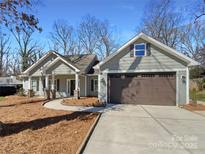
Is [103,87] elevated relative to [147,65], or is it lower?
lower

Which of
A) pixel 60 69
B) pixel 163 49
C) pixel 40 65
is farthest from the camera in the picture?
pixel 40 65

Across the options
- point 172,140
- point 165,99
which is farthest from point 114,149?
point 165,99

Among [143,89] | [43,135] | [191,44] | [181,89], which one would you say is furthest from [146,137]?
[191,44]

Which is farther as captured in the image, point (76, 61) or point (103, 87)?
point (76, 61)

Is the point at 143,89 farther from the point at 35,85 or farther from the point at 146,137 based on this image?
the point at 35,85

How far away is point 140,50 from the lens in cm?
1546

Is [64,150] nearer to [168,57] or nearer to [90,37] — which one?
[168,57]

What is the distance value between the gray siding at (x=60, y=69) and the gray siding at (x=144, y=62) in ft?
17.9

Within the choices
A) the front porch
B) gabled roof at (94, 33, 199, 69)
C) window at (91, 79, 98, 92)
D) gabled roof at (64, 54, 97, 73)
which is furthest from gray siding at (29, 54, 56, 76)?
gabled roof at (94, 33, 199, 69)

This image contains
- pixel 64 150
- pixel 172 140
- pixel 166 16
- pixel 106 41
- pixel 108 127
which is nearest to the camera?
pixel 64 150

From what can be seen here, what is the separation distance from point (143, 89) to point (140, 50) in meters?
3.12

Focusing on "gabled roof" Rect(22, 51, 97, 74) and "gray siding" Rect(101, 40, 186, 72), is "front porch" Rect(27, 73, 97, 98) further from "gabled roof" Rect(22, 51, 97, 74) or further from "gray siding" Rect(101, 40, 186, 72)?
"gray siding" Rect(101, 40, 186, 72)

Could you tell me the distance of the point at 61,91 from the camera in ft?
74.1

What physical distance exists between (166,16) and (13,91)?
2688cm
